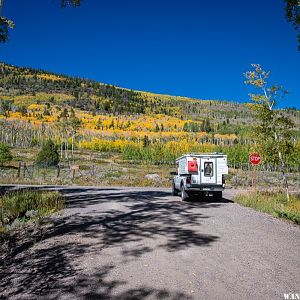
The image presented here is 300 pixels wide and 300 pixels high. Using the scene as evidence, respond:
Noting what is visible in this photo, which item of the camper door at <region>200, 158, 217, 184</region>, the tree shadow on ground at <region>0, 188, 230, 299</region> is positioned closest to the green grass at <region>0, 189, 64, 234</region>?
the tree shadow on ground at <region>0, 188, 230, 299</region>

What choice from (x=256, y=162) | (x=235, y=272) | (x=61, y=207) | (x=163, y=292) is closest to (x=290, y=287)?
(x=235, y=272)

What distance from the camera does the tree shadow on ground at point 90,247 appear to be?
198 inches

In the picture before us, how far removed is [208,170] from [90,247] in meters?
11.1

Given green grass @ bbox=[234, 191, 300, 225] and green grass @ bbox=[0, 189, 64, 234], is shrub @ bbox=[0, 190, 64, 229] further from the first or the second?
green grass @ bbox=[234, 191, 300, 225]

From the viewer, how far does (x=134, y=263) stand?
6.17 metres

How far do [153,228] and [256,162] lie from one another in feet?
39.2

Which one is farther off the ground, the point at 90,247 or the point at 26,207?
the point at 26,207

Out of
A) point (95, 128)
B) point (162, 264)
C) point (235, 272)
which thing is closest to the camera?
point (235, 272)

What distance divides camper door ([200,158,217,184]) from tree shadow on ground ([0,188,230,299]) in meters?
5.29

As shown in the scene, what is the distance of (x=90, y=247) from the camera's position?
7.23m

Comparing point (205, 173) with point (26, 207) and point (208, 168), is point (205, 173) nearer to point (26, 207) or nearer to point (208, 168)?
point (208, 168)

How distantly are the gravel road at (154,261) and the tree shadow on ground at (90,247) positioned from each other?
0.05 feet

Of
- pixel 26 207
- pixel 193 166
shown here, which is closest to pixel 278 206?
pixel 193 166

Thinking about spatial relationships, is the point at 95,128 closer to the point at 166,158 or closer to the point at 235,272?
the point at 166,158
